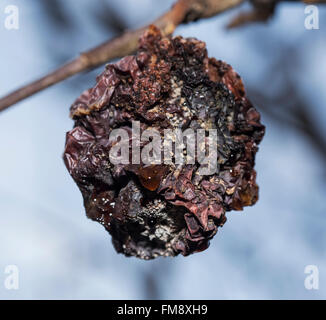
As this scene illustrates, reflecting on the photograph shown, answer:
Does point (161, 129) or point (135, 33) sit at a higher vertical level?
point (135, 33)

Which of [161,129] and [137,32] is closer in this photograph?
[161,129]

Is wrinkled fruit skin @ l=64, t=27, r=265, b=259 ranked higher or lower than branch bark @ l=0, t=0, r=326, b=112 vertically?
lower

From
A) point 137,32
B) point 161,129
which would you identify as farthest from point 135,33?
point 161,129

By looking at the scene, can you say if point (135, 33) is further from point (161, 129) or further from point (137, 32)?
point (161, 129)

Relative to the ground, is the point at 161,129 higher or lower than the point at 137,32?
lower

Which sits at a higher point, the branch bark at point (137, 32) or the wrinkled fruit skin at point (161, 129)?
the branch bark at point (137, 32)

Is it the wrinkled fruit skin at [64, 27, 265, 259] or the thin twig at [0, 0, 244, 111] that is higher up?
the thin twig at [0, 0, 244, 111]

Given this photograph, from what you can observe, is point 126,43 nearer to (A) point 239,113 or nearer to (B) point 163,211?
(A) point 239,113

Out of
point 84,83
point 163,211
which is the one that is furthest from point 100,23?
point 163,211
